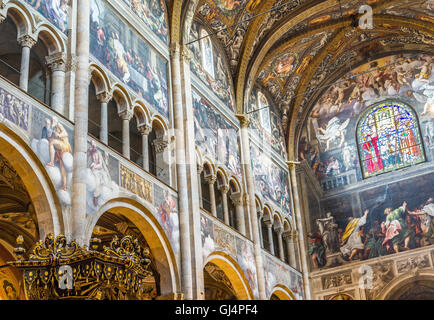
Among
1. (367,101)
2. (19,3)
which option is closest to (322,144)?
(367,101)

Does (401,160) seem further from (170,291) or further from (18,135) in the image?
(18,135)

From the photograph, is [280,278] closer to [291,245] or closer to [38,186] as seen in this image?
[291,245]

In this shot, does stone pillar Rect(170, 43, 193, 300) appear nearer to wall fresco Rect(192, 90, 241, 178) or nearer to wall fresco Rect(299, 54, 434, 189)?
wall fresco Rect(192, 90, 241, 178)

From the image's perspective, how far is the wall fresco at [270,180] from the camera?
21781 mm

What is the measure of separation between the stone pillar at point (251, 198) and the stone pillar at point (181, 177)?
459cm

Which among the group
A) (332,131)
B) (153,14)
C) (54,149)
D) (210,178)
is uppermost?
(332,131)

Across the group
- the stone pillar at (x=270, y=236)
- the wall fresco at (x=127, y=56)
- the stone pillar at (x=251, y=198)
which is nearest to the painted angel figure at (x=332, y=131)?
the stone pillar at (x=270, y=236)

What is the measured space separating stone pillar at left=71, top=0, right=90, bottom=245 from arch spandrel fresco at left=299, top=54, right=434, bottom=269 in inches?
511

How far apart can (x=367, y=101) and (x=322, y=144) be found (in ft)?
8.51

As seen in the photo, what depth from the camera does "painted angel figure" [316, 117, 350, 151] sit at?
1026 inches

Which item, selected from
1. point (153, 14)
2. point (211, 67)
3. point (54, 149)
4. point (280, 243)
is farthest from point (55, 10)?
point (280, 243)

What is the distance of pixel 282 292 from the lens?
69.1ft

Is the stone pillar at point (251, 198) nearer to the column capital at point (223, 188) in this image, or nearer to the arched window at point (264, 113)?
the column capital at point (223, 188)

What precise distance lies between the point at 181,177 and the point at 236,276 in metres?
3.97
